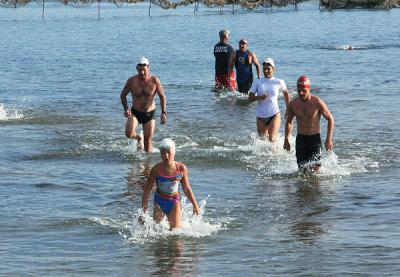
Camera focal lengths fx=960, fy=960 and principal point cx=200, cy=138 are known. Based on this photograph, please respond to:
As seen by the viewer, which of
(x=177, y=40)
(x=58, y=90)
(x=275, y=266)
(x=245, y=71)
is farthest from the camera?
(x=177, y=40)

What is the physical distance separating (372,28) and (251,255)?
49.5m

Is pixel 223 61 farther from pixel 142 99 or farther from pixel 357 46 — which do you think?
pixel 357 46

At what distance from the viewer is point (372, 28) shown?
58.9m

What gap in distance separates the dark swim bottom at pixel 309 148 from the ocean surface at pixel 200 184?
1.39 feet

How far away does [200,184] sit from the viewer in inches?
586

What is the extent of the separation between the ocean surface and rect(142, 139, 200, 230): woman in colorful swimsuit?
0.28 metres

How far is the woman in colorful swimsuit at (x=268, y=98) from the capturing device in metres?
15.9

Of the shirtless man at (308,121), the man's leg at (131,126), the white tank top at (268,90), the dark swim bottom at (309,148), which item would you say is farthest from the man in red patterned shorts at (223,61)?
the shirtless man at (308,121)

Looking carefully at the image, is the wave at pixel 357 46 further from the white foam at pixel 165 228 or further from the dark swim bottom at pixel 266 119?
the white foam at pixel 165 228

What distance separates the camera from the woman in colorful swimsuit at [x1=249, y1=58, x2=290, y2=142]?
1587 cm

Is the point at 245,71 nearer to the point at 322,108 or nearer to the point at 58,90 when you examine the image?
the point at 58,90

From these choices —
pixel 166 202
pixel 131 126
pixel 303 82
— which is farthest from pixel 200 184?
pixel 166 202

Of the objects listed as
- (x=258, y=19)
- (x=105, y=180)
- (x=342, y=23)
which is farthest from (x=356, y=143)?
(x=258, y=19)

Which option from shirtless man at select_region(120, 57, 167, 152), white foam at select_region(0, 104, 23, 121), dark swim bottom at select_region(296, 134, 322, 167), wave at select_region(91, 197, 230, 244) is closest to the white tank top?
shirtless man at select_region(120, 57, 167, 152)
